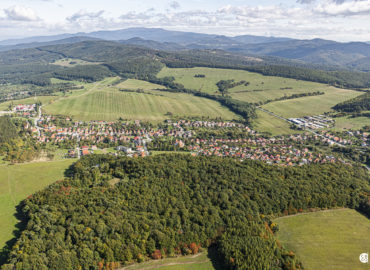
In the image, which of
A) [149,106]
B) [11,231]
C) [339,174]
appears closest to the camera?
[11,231]

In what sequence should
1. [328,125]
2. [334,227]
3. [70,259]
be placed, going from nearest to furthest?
[70,259]
[334,227]
[328,125]

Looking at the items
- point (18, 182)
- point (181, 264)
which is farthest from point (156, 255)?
point (18, 182)

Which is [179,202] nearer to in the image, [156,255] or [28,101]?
[156,255]

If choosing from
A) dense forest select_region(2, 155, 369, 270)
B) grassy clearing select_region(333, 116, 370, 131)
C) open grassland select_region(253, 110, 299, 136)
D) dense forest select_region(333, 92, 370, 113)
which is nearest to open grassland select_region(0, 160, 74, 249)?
dense forest select_region(2, 155, 369, 270)

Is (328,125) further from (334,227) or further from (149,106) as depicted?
(149,106)

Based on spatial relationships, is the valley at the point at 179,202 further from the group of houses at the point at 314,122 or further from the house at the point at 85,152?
the group of houses at the point at 314,122

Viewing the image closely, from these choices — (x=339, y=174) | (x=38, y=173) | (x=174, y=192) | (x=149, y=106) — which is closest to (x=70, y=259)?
(x=174, y=192)
